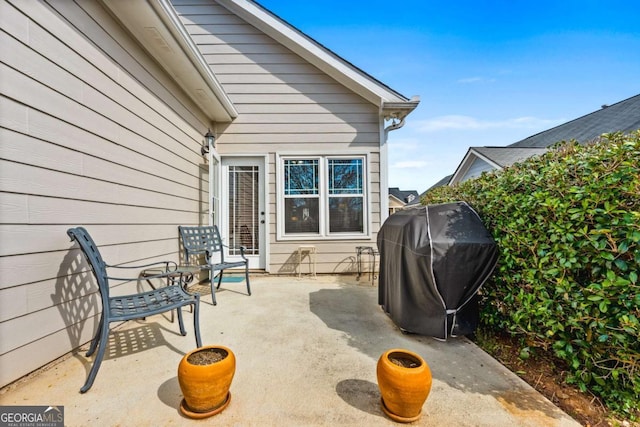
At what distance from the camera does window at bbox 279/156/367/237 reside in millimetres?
4777

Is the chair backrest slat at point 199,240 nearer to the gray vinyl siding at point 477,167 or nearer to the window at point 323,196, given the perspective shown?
the window at point 323,196

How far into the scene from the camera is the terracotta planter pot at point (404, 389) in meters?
1.37

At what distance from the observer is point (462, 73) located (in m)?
6.99

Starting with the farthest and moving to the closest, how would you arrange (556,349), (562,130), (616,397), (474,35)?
(562,130) < (474,35) < (556,349) < (616,397)

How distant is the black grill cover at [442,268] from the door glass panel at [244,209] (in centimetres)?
306

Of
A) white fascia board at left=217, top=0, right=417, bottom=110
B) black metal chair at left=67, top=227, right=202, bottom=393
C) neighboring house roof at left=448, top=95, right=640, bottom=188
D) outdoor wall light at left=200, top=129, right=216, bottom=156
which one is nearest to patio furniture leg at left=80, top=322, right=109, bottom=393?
black metal chair at left=67, top=227, right=202, bottom=393

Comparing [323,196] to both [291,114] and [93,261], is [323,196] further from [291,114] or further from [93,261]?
[93,261]

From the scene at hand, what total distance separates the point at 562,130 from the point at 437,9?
8337 mm

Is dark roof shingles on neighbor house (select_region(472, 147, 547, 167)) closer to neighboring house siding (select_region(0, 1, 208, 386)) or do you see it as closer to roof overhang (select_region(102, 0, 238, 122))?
roof overhang (select_region(102, 0, 238, 122))

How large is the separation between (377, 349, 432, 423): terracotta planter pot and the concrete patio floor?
0.09m

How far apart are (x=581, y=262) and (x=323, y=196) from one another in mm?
3556

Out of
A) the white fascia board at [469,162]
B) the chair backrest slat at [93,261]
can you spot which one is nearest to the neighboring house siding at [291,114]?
the chair backrest slat at [93,261]

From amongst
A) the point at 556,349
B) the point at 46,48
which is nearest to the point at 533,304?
the point at 556,349

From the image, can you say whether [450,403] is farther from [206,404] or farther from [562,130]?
[562,130]
